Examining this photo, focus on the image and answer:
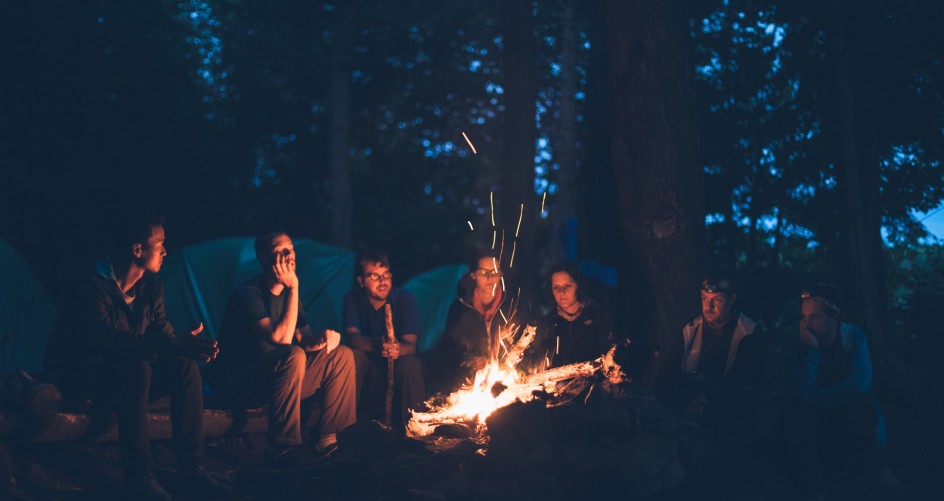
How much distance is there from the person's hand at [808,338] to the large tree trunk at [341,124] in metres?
11.7

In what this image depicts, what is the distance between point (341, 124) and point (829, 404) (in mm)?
12675

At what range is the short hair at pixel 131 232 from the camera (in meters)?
5.40

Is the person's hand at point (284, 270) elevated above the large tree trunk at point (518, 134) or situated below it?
below

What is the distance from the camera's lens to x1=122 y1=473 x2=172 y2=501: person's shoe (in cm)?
490

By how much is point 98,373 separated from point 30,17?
1003cm

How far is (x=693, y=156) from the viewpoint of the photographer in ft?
23.9

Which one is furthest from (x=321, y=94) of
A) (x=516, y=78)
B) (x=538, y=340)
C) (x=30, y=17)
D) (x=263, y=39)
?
(x=538, y=340)

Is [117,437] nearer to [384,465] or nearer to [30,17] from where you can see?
[384,465]

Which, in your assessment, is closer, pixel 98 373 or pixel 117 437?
pixel 98 373

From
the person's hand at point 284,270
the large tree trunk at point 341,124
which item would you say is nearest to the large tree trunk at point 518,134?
the person's hand at point 284,270

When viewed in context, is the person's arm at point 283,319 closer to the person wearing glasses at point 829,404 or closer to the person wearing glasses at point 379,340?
the person wearing glasses at point 379,340

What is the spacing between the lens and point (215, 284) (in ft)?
35.3

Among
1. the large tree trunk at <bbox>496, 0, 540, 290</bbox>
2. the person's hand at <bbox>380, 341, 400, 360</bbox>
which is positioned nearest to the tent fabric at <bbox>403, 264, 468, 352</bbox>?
the large tree trunk at <bbox>496, 0, 540, 290</bbox>

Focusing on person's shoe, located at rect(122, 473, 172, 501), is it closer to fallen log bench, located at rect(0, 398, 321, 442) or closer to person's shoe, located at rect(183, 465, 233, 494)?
person's shoe, located at rect(183, 465, 233, 494)
